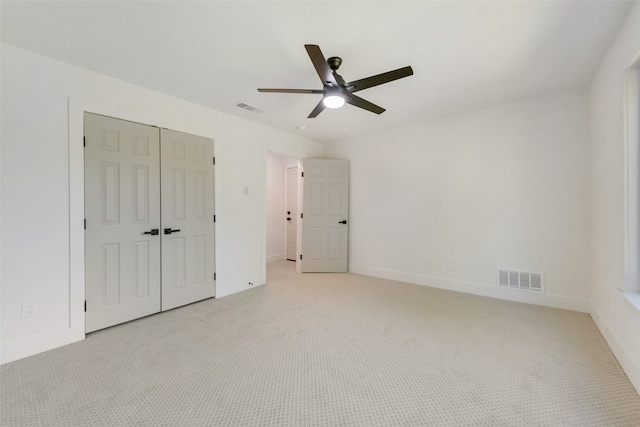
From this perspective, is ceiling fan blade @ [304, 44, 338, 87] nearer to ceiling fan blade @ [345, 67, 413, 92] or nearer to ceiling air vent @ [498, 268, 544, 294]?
ceiling fan blade @ [345, 67, 413, 92]

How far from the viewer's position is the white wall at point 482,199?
9.95 ft

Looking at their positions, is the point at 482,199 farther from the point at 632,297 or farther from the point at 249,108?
the point at 249,108

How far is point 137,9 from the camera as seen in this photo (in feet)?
5.66

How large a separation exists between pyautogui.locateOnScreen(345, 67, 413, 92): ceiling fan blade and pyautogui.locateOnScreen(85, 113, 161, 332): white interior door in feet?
7.37

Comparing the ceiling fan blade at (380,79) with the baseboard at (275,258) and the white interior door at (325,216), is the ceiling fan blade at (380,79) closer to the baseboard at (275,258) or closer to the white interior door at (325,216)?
the white interior door at (325,216)

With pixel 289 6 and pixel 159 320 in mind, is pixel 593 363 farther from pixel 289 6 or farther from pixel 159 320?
pixel 159 320

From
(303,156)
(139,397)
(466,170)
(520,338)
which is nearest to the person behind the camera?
(139,397)

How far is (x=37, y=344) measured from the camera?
2189mm

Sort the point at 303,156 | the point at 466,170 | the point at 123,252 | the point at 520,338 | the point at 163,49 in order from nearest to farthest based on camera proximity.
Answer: the point at 163,49 → the point at 520,338 → the point at 123,252 → the point at 466,170 → the point at 303,156

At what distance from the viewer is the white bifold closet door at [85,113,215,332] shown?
2514 millimetres

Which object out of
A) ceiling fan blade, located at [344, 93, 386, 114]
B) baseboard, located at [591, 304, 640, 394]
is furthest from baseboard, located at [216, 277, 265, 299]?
baseboard, located at [591, 304, 640, 394]

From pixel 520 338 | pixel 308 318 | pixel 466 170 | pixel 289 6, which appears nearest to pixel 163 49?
pixel 289 6

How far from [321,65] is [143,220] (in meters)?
2.43

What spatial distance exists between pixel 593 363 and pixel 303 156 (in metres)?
4.33
